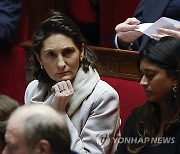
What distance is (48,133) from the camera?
4.23 ft

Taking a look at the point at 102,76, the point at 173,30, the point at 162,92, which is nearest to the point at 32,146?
the point at 162,92

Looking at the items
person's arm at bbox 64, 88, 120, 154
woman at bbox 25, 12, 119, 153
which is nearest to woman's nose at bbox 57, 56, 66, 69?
woman at bbox 25, 12, 119, 153

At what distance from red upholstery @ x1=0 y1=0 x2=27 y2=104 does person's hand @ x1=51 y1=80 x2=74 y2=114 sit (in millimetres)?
688

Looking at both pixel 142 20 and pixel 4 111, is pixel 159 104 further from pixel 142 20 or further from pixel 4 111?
pixel 142 20

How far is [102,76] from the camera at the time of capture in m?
2.38

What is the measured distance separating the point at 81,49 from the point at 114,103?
0.80ft

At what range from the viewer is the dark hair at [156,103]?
1699 mm

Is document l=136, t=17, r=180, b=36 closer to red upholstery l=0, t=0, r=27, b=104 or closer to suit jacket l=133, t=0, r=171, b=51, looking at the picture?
suit jacket l=133, t=0, r=171, b=51

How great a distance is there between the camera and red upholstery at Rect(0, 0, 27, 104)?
261 cm

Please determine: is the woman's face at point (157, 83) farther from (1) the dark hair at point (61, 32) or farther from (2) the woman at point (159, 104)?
(1) the dark hair at point (61, 32)

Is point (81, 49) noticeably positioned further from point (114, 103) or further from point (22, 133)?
point (22, 133)

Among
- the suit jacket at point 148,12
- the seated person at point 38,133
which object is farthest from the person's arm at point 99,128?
Result: the seated person at point 38,133

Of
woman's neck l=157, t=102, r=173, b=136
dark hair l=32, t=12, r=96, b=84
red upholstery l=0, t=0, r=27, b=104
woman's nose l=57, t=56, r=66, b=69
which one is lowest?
red upholstery l=0, t=0, r=27, b=104

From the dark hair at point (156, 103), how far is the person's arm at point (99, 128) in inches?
6.1
